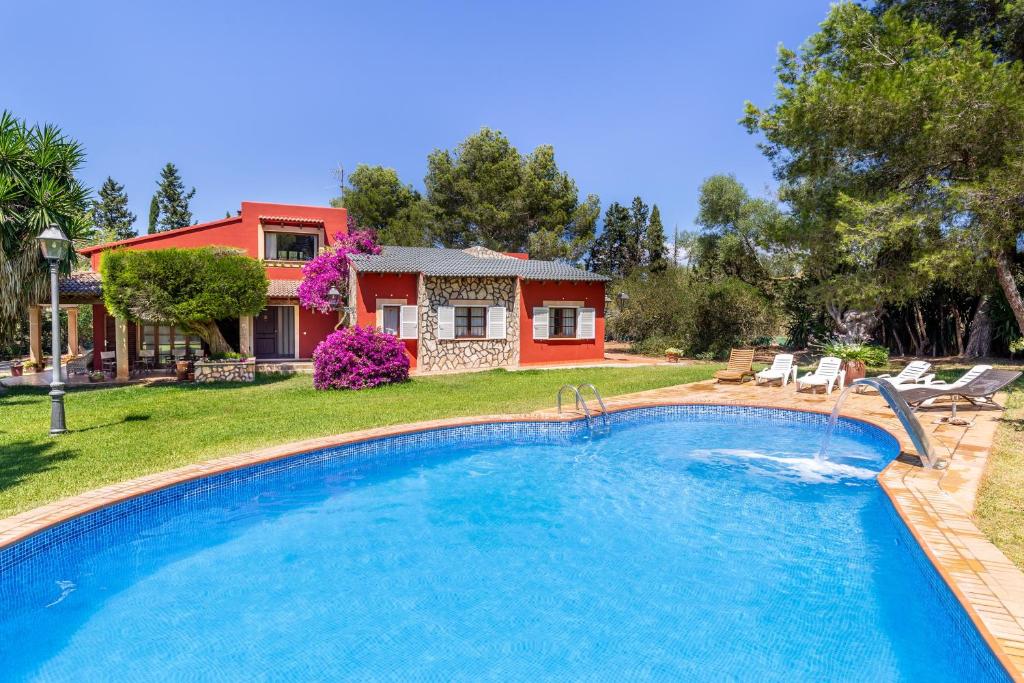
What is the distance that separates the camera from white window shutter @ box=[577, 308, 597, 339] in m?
21.1

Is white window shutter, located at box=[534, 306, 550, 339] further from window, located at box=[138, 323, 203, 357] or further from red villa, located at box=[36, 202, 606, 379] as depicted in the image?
window, located at box=[138, 323, 203, 357]

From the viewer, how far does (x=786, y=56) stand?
60.4 ft

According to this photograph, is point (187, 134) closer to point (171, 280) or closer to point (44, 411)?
point (171, 280)

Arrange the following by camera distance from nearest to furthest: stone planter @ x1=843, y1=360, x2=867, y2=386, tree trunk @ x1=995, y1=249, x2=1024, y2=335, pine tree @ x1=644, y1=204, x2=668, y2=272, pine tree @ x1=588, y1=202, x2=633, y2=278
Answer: tree trunk @ x1=995, y1=249, x2=1024, y2=335 → stone planter @ x1=843, y1=360, x2=867, y2=386 → pine tree @ x1=644, y1=204, x2=668, y2=272 → pine tree @ x1=588, y1=202, x2=633, y2=278

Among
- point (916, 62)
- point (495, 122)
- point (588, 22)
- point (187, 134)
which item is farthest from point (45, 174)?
point (495, 122)

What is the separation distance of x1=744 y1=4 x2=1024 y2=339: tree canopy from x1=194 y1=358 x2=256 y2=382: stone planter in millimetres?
16818

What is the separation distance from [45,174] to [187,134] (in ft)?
34.3

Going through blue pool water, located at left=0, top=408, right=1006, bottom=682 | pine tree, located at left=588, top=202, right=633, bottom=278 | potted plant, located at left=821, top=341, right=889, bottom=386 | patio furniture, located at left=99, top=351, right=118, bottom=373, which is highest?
pine tree, located at left=588, top=202, right=633, bottom=278

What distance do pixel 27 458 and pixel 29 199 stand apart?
9664mm

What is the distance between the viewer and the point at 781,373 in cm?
1386

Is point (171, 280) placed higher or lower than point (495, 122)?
lower

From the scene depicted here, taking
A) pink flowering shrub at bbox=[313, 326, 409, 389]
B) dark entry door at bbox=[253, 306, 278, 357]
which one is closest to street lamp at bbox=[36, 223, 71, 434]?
pink flowering shrub at bbox=[313, 326, 409, 389]

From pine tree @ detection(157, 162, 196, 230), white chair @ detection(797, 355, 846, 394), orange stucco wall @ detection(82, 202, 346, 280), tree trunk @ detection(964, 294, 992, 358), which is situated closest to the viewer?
white chair @ detection(797, 355, 846, 394)

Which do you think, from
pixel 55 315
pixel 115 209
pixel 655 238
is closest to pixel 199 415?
pixel 55 315
